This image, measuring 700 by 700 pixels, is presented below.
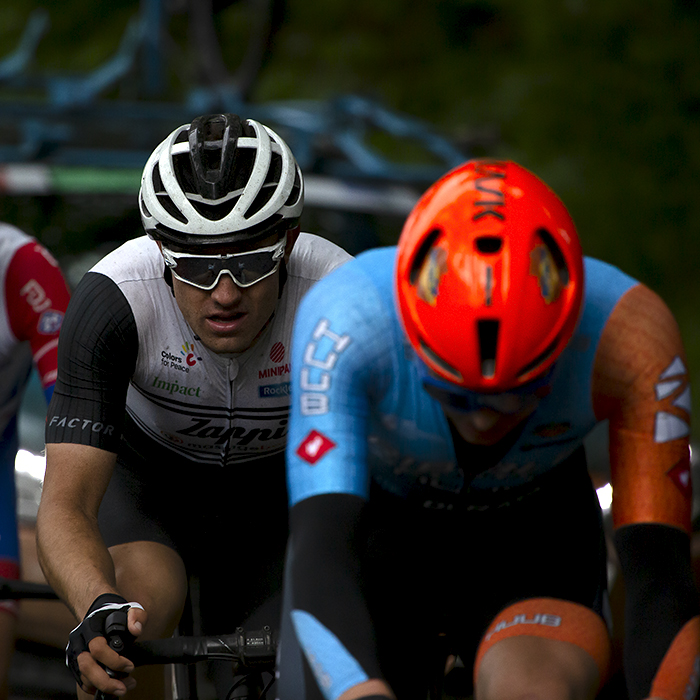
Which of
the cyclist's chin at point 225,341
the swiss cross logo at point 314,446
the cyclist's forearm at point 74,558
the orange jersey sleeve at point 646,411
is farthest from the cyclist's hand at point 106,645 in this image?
the orange jersey sleeve at point 646,411

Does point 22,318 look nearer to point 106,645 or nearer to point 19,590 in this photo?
point 19,590

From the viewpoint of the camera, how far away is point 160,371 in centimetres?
286

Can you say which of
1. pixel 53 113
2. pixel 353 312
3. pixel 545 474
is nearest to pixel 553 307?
pixel 353 312

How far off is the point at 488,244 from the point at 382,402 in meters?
0.44

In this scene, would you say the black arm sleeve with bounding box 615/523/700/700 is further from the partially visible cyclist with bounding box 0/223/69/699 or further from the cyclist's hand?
the partially visible cyclist with bounding box 0/223/69/699

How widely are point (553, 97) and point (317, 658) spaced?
502 inches

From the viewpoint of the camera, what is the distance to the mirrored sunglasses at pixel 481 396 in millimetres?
2004

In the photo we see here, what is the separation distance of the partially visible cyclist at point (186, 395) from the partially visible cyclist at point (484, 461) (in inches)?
17.4

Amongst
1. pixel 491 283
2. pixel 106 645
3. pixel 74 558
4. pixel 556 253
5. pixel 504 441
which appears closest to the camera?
pixel 491 283

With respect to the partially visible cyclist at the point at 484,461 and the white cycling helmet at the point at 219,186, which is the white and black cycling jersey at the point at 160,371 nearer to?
the white cycling helmet at the point at 219,186

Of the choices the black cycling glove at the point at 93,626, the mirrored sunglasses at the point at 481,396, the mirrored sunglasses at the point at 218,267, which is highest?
the mirrored sunglasses at the point at 218,267

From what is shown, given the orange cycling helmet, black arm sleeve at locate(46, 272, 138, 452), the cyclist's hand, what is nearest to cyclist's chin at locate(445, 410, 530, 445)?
the orange cycling helmet

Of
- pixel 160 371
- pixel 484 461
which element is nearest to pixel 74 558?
pixel 160 371

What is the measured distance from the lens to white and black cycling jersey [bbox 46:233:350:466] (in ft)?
8.68
